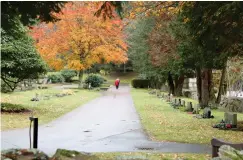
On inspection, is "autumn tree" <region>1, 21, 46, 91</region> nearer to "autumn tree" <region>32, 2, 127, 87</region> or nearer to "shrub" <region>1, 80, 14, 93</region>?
"autumn tree" <region>32, 2, 127, 87</region>

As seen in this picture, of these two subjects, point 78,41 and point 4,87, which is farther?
point 78,41

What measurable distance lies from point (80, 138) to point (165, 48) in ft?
48.8

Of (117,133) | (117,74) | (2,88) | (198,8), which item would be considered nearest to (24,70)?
(117,133)

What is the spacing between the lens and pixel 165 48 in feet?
82.6

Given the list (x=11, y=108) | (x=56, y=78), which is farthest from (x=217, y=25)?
(x=56, y=78)

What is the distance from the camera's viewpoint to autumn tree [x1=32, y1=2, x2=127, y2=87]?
100ft

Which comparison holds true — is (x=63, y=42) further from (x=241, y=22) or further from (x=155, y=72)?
(x=241, y=22)

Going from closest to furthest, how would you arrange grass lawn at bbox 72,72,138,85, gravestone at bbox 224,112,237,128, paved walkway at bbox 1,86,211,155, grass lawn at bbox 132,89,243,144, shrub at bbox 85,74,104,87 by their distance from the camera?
paved walkway at bbox 1,86,211,155, grass lawn at bbox 132,89,243,144, gravestone at bbox 224,112,237,128, shrub at bbox 85,74,104,87, grass lawn at bbox 72,72,138,85

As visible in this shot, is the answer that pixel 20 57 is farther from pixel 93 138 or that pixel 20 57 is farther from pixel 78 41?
pixel 78 41

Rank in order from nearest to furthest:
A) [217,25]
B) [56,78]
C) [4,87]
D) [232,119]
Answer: [217,25] < [232,119] < [4,87] < [56,78]

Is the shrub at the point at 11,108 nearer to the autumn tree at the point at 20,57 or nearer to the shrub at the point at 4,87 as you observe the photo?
the autumn tree at the point at 20,57

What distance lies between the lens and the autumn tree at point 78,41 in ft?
100

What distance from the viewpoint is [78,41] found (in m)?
32.3

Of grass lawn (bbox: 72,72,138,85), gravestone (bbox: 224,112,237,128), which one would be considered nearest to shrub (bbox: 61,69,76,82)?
grass lawn (bbox: 72,72,138,85)
